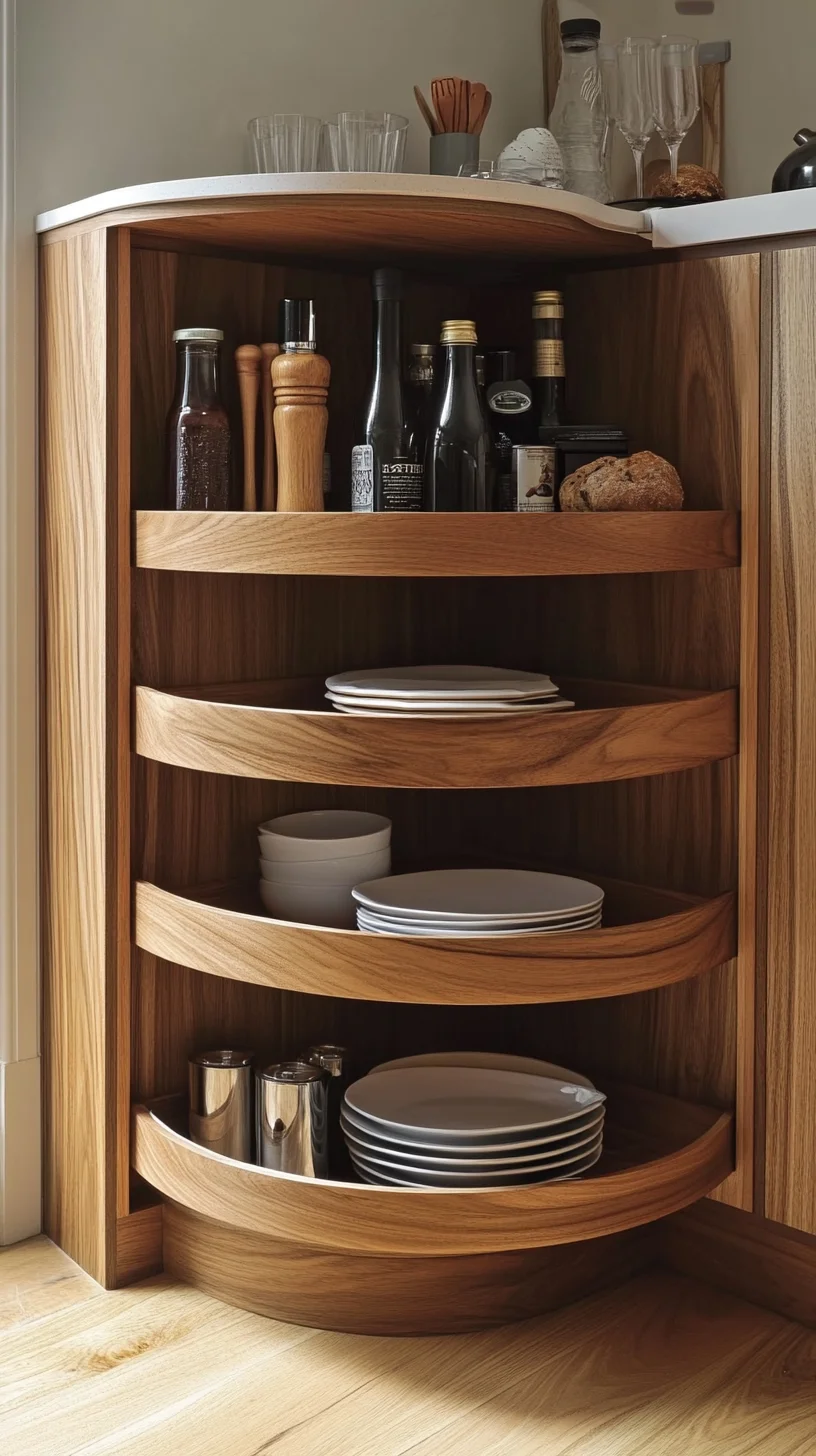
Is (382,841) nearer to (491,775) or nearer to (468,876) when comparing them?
(468,876)

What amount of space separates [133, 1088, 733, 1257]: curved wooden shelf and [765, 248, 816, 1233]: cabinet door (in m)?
0.08

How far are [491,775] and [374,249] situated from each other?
0.66 m

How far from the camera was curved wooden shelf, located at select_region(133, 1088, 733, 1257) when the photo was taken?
1.53 m

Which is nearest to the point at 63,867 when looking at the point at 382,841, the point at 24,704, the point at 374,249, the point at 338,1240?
the point at 24,704

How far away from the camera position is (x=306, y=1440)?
144 cm

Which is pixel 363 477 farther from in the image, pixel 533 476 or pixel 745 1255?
pixel 745 1255

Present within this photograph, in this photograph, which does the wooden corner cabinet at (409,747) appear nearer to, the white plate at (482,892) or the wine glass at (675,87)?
the white plate at (482,892)

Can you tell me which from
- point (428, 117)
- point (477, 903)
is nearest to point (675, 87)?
point (428, 117)

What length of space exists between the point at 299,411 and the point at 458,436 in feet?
0.59

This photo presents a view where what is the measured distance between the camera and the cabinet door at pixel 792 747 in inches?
61.6

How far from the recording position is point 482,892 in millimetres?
1778

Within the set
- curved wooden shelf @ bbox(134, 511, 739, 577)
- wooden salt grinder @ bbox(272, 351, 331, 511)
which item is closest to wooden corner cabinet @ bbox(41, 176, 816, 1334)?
curved wooden shelf @ bbox(134, 511, 739, 577)

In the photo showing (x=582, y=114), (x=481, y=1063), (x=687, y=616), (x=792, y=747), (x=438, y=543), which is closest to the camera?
(x=438, y=543)

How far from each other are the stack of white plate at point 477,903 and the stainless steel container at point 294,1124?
0.22 m
